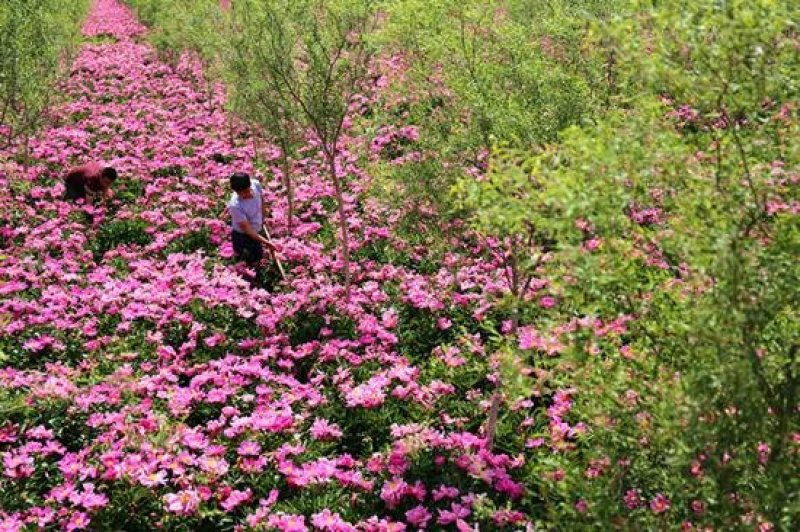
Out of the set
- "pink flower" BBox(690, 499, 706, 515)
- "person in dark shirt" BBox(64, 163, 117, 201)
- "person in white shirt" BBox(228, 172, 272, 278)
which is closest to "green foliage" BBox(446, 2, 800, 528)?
"pink flower" BBox(690, 499, 706, 515)

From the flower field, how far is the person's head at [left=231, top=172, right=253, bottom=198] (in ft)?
3.90

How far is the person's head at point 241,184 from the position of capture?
31.7 feet

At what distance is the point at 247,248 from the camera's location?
10383mm

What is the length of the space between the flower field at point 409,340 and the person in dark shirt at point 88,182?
29 centimetres

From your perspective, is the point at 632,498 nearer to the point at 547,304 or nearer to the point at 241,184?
the point at 547,304

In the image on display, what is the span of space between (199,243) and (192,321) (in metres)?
2.80

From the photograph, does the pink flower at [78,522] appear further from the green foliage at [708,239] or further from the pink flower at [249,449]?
the green foliage at [708,239]

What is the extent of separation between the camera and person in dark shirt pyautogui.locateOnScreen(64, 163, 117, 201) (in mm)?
12609

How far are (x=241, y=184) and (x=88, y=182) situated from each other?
185 inches

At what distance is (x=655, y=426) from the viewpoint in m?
3.69

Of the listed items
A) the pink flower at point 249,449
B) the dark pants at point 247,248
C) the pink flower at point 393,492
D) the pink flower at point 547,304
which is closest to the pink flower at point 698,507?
the pink flower at point 547,304

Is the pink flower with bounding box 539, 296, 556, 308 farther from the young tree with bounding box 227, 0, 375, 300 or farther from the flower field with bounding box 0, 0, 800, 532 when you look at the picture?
the young tree with bounding box 227, 0, 375, 300

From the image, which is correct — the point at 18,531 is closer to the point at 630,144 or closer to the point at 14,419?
the point at 14,419

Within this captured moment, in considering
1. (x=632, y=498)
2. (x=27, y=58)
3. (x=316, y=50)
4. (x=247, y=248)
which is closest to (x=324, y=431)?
(x=632, y=498)
